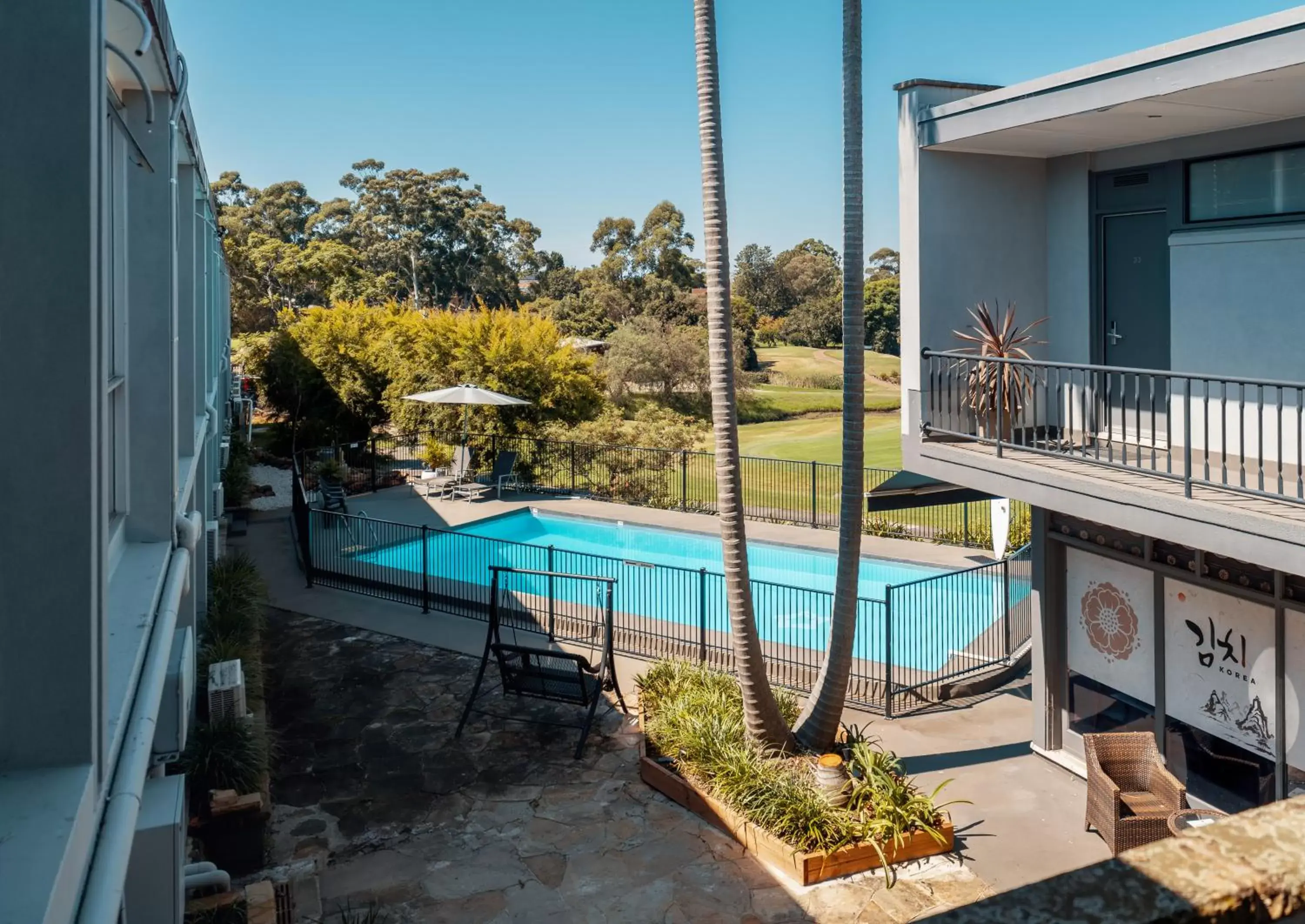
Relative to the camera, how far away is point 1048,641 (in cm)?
998

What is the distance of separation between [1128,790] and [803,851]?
289 centimetres

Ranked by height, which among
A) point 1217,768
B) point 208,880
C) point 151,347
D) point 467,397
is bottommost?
point 1217,768

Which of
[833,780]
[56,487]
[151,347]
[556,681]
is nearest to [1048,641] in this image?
[833,780]

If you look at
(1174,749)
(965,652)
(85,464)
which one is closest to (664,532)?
(965,652)

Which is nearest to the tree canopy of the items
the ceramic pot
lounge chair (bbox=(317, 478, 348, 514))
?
lounge chair (bbox=(317, 478, 348, 514))

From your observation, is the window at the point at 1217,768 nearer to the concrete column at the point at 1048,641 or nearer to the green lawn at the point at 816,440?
the concrete column at the point at 1048,641

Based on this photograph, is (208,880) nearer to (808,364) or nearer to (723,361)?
(723,361)

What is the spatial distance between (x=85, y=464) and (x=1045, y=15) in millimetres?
47571

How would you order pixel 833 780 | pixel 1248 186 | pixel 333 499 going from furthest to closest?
1. pixel 333 499
2. pixel 1248 186
3. pixel 833 780

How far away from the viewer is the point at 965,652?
12.4 metres

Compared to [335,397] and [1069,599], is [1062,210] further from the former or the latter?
[335,397]

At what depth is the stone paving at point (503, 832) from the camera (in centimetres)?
723

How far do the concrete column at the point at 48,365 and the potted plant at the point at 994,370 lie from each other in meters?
7.83

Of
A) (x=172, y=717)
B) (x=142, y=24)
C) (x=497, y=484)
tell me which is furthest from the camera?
(x=497, y=484)
